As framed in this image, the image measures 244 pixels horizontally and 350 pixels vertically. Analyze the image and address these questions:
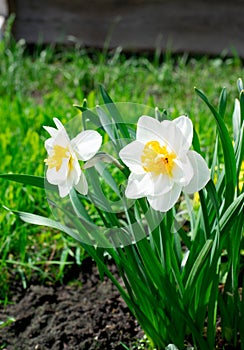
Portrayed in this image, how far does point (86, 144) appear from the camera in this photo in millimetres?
1396

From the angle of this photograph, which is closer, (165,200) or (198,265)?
(165,200)

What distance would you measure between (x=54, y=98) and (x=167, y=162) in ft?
8.33

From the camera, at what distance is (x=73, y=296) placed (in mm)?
2234

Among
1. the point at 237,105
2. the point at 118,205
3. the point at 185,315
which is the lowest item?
the point at 185,315

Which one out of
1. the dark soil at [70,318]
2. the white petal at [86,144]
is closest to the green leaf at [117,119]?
the white petal at [86,144]

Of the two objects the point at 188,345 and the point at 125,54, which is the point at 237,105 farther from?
the point at 125,54

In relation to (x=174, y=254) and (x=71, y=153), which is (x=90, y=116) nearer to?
Result: (x=71, y=153)

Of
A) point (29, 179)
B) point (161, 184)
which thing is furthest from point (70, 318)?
point (161, 184)

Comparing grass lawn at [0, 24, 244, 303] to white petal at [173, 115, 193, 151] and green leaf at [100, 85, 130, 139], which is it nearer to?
green leaf at [100, 85, 130, 139]

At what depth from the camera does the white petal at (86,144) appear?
1387 mm

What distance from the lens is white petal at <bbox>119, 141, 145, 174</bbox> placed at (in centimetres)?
136

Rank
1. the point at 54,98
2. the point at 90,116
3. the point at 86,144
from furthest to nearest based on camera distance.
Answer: the point at 54,98
the point at 90,116
the point at 86,144

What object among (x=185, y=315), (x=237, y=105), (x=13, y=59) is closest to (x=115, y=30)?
(x=13, y=59)

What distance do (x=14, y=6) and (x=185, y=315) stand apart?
145 inches
